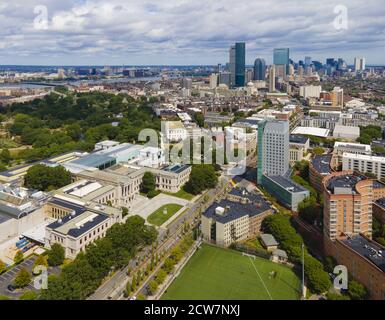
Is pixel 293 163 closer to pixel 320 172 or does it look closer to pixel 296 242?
pixel 320 172

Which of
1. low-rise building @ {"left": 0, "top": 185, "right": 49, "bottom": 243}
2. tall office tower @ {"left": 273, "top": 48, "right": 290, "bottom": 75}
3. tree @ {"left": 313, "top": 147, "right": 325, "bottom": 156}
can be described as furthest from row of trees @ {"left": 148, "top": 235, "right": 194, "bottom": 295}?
tall office tower @ {"left": 273, "top": 48, "right": 290, "bottom": 75}

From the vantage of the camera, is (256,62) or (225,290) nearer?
(225,290)

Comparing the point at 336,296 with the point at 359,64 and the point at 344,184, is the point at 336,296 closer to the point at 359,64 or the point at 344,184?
the point at 344,184

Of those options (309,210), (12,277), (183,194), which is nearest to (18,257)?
(12,277)

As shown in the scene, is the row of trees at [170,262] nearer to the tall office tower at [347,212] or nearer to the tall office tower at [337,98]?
the tall office tower at [347,212]

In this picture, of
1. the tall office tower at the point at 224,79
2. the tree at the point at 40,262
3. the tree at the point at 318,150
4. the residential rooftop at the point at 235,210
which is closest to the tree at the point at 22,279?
the tree at the point at 40,262

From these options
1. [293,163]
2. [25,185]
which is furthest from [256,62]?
[25,185]
